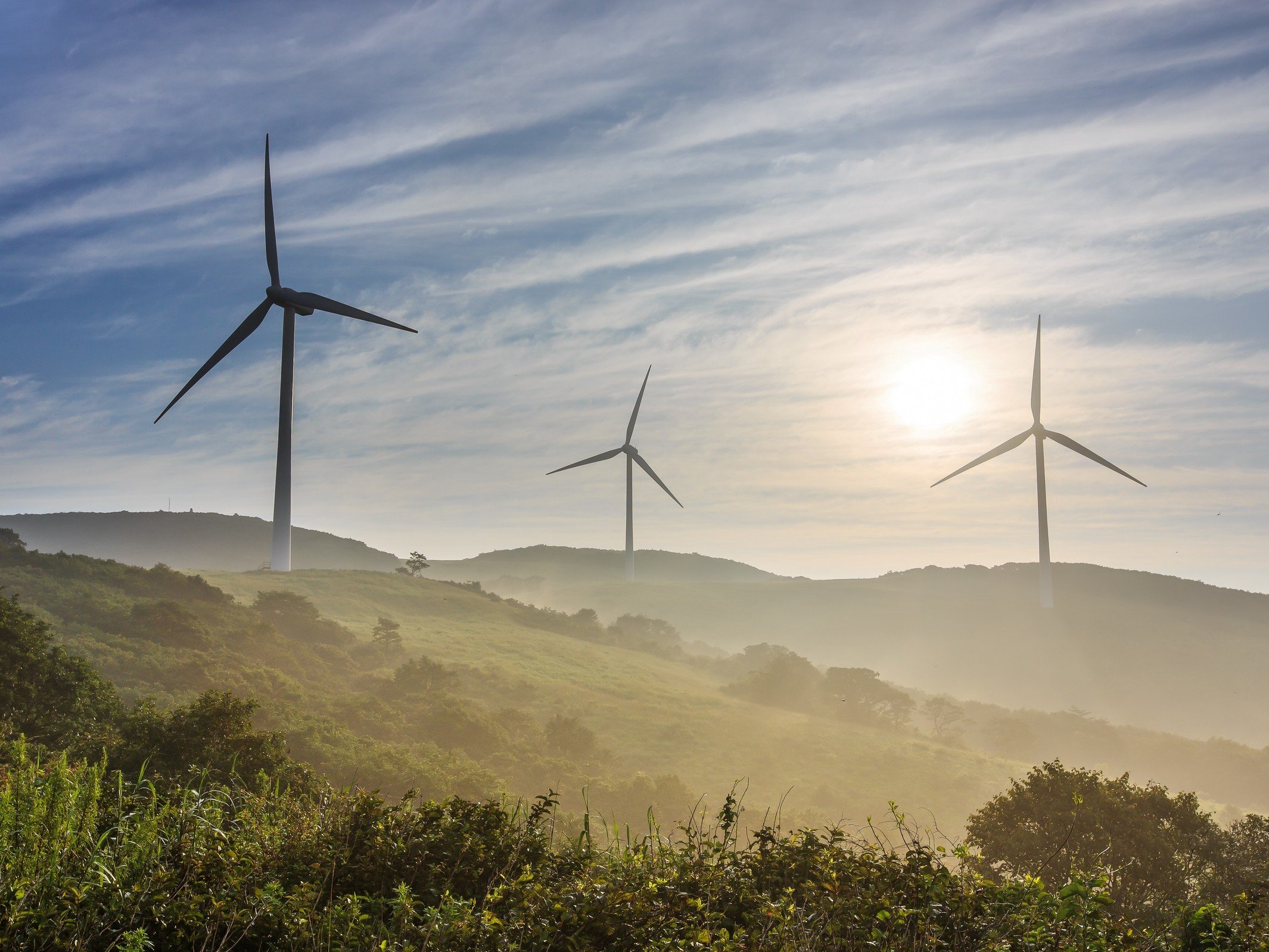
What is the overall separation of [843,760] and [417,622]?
231 feet

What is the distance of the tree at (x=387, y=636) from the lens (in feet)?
360

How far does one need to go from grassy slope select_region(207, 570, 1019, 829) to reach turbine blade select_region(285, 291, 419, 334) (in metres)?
46.2

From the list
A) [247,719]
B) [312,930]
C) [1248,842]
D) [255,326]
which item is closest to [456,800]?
[312,930]

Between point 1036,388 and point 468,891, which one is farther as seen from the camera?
point 1036,388

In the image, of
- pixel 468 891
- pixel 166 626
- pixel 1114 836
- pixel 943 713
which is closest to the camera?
pixel 468 891

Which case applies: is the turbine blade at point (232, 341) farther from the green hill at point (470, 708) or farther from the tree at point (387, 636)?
the tree at point (387, 636)

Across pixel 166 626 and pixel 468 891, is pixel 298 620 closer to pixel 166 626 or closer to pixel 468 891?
pixel 166 626

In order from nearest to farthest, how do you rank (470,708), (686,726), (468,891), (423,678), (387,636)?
(468,891)
(470,708)
(423,678)
(686,726)
(387,636)

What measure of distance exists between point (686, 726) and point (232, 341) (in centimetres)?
6732

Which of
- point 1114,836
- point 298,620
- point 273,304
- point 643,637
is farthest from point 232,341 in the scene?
point 643,637

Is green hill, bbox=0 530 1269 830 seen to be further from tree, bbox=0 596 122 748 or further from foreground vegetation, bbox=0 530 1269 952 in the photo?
foreground vegetation, bbox=0 530 1269 952

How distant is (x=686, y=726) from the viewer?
10181 cm

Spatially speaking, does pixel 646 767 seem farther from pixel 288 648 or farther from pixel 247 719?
pixel 247 719

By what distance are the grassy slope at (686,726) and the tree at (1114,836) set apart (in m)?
49.5
